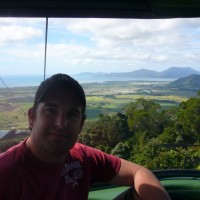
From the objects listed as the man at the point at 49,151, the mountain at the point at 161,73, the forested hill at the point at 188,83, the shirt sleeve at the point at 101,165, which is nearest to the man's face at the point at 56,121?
the man at the point at 49,151

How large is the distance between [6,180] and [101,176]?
1.67ft

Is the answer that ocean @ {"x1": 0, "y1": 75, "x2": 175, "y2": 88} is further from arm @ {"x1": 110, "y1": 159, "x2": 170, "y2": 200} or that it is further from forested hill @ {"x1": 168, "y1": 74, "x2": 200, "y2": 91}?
arm @ {"x1": 110, "y1": 159, "x2": 170, "y2": 200}

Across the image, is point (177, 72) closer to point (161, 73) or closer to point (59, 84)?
point (161, 73)

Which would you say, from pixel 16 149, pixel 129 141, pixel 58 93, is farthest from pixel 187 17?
pixel 129 141

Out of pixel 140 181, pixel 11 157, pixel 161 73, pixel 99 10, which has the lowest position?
pixel 140 181

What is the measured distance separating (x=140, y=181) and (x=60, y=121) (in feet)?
1.60

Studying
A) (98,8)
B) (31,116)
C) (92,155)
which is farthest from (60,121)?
(98,8)

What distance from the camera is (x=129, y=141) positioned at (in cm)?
429

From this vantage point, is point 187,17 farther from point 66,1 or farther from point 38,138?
point 38,138

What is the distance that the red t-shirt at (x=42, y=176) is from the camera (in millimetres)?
1291

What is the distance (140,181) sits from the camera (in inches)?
63.5

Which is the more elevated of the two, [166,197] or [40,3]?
[40,3]

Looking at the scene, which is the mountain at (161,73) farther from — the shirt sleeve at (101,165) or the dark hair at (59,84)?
the dark hair at (59,84)

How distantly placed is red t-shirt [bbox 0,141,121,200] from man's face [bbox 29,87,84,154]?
7cm
